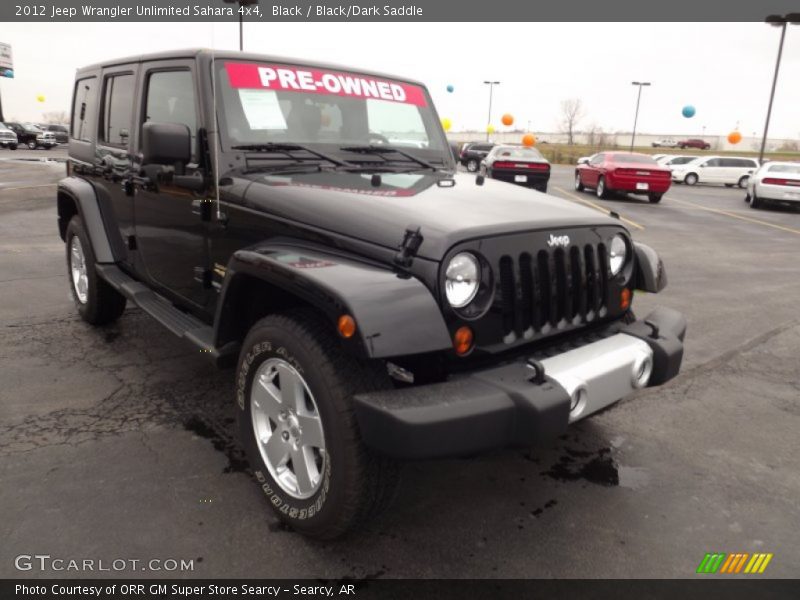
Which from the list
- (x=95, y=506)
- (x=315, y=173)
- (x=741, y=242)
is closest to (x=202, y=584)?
(x=95, y=506)

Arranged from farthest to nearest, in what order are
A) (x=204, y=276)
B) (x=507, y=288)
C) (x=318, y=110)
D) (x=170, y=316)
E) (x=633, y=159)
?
(x=633, y=159) → (x=170, y=316) → (x=318, y=110) → (x=204, y=276) → (x=507, y=288)

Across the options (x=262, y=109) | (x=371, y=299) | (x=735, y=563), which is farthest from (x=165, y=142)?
(x=735, y=563)

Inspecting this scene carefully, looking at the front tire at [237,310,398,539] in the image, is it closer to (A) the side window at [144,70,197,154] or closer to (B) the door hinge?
(B) the door hinge

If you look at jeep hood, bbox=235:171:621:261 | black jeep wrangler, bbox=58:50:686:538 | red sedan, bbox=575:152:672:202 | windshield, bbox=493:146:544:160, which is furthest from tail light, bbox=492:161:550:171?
jeep hood, bbox=235:171:621:261

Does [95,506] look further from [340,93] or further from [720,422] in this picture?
[720,422]

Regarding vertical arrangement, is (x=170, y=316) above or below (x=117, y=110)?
below

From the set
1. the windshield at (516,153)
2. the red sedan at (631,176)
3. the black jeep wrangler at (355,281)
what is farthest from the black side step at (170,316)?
the red sedan at (631,176)

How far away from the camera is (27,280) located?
6496 mm

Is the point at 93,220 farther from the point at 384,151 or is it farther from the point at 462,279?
the point at 462,279

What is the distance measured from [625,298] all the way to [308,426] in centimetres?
169

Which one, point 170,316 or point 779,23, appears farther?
point 779,23

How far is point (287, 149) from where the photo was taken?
3.16 meters

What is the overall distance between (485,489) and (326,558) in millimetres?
871

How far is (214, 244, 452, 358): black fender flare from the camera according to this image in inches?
79.4
